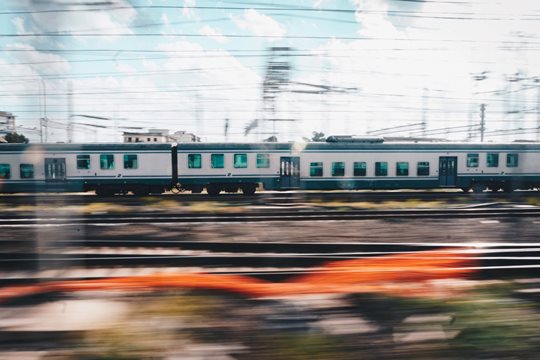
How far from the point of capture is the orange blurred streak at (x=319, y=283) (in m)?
5.16

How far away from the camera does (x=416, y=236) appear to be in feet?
32.7

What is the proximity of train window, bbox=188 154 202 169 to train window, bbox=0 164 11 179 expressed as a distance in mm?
10064

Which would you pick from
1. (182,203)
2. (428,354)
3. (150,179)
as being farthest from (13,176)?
(428,354)

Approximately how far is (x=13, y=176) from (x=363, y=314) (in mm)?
21909

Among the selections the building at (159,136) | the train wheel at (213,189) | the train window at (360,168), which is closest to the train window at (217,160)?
the train wheel at (213,189)

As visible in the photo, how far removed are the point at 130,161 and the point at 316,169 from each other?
1052 centimetres

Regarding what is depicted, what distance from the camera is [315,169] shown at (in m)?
20.1

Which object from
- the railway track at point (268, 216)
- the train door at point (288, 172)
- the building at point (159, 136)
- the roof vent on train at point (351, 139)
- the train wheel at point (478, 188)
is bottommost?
the railway track at point (268, 216)

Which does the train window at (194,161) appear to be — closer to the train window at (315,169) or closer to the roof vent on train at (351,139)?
the train window at (315,169)

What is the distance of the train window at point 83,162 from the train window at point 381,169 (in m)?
16.4

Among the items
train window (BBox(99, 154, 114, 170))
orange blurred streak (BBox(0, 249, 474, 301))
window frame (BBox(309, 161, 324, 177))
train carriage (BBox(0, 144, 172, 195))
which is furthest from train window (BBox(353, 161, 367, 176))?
orange blurred streak (BBox(0, 249, 474, 301))

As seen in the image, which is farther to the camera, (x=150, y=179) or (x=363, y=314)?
(x=150, y=179)

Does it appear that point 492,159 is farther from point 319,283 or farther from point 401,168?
point 319,283

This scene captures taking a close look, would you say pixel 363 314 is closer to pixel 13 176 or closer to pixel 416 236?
pixel 416 236
